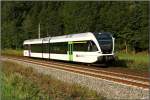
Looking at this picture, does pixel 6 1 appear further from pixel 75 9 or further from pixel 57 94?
pixel 57 94

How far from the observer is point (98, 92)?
625 inches

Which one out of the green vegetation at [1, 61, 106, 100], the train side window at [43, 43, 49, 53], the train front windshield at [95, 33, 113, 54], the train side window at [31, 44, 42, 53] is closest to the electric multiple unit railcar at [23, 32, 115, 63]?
the train front windshield at [95, 33, 113, 54]

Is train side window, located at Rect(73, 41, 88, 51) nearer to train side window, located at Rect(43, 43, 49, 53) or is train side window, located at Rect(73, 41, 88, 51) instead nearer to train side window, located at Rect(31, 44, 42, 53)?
train side window, located at Rect(43, 43, 49, 53)

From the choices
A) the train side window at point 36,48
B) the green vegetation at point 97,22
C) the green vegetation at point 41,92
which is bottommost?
the green vegetation at point 41,92

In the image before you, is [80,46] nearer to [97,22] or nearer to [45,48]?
[45,48]

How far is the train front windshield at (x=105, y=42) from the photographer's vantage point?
25.4 m

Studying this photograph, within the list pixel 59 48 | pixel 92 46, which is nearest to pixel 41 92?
pixel 92 46

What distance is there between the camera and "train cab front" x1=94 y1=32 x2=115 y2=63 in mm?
25344

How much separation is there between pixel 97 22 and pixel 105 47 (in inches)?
1034

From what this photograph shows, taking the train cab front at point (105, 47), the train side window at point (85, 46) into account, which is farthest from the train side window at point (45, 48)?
the train cab front at point (105, 47)

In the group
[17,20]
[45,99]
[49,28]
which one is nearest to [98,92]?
[45,99]

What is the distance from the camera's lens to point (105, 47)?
83.6 feet

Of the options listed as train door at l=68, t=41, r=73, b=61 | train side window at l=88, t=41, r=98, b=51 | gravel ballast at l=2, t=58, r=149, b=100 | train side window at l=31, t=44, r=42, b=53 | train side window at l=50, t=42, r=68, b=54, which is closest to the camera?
gravel ballast at l=2, t=58, r=149, b=100

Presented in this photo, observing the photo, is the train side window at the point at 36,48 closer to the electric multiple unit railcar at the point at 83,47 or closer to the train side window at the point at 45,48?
the train side window at the point at 45,48
